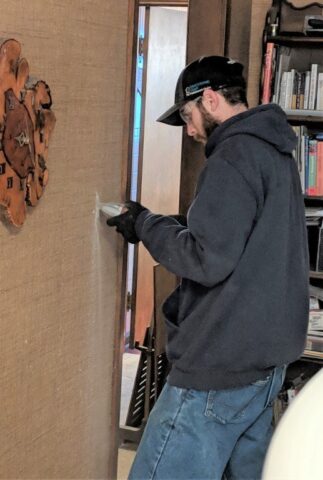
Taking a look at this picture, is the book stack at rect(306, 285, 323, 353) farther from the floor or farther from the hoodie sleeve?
the hoodie sleeve

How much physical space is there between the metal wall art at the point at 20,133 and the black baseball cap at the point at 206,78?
41 cm

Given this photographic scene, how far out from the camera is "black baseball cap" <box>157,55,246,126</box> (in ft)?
5.94

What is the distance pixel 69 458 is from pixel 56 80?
0.95 meters

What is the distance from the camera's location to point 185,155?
251 centimetres

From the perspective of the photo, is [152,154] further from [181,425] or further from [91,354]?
[181,425]

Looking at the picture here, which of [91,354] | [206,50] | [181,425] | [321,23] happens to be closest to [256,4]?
[321,23]

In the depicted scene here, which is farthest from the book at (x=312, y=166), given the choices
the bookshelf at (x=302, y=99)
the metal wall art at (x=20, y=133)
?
the metal wall art at (x=20, y=133)

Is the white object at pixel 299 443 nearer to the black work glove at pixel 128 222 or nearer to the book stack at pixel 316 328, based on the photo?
the black work glove at pixel 128 222

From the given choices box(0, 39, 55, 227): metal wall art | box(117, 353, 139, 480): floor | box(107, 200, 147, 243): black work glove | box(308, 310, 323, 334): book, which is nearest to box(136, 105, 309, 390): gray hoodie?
box(107, 200, 147, 243): black work glove

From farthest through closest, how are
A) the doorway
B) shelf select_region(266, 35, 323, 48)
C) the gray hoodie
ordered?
the doorway
shelf select_region(266, 35, 323, 48)
the gray hoodie

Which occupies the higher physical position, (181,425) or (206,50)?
(206,50)

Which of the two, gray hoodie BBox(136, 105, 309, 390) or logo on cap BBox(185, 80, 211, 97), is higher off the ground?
logo on cap BBox(185, 80, 211, 97)

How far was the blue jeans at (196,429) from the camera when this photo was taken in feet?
5.56

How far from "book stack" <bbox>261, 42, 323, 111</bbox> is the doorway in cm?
126
